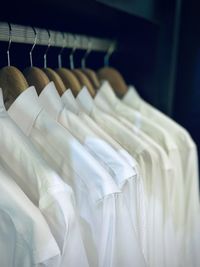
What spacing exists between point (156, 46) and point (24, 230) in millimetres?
746

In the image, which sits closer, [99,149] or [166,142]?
[99,149]

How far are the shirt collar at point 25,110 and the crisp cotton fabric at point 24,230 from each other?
14 cm

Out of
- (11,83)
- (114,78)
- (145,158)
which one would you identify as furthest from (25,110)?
(114,78)

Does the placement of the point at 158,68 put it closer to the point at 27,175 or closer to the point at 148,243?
the point at 148,243

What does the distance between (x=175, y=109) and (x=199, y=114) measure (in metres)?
0.08

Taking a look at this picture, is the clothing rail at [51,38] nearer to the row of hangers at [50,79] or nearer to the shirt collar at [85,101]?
the row of hangers at [50,79]

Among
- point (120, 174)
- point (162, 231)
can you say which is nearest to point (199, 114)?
point (162, 231)

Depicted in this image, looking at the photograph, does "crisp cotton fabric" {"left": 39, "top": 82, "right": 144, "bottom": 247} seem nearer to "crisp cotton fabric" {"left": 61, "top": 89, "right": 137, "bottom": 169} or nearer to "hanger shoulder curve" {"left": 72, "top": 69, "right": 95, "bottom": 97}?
"crisp cotton fabric" {"left": 61, "top": 89, "right": 137, "bottom": 169}

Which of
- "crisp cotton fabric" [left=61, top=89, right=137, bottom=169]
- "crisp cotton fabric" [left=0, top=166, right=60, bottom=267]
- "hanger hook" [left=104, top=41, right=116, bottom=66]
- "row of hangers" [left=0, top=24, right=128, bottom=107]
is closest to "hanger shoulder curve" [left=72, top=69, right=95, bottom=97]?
"row of hangers" [left=0, top=24, right=128, bottom=107]

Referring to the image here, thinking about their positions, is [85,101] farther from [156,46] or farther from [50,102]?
[156,46]

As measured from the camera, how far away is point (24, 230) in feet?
1.43

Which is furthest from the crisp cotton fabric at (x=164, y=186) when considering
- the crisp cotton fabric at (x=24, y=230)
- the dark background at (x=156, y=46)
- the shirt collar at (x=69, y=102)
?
the crisp cotton fabric at (x=24, y=230)

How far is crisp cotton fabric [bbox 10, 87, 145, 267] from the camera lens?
53 cm

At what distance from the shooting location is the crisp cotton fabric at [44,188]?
0.46 meters
